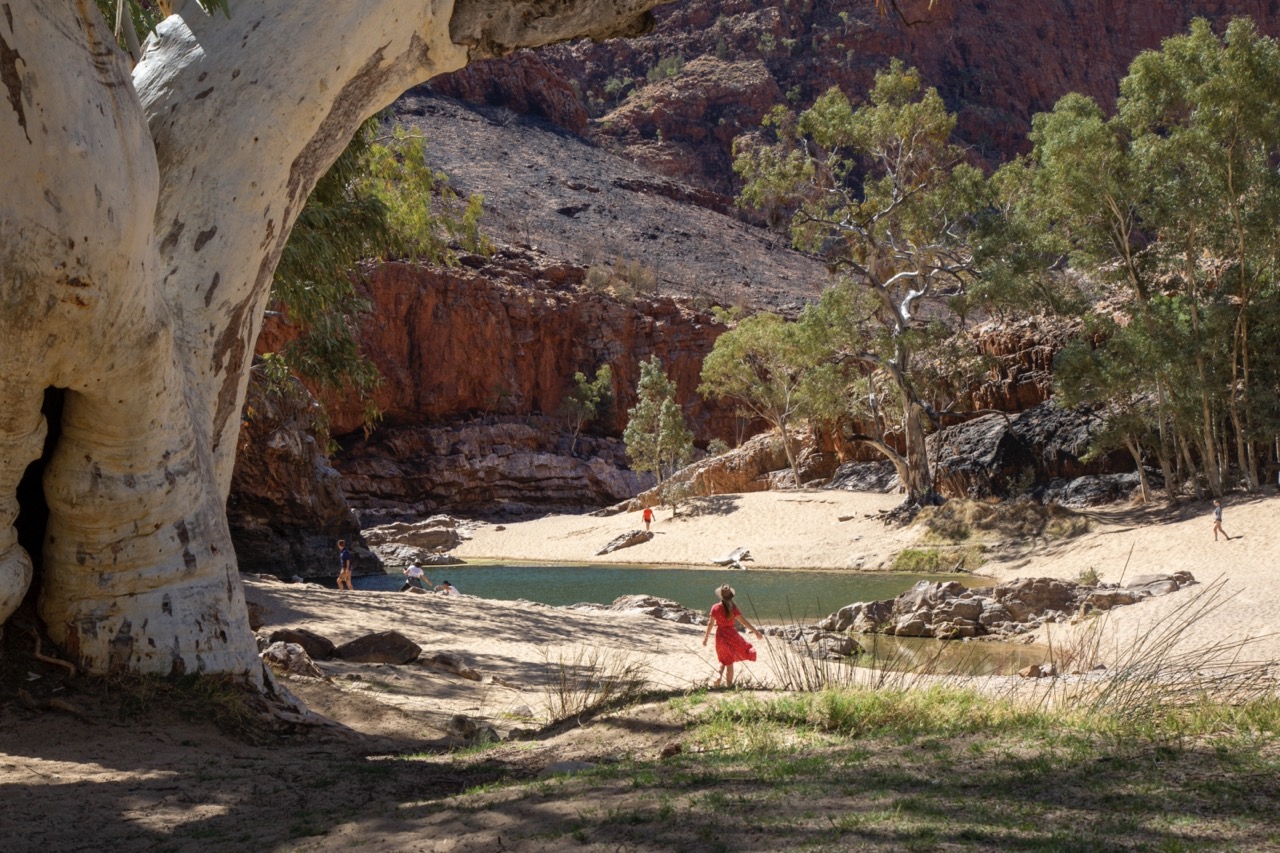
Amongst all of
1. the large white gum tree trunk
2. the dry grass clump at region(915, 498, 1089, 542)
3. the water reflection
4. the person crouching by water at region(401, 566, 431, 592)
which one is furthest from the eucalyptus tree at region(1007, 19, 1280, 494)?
the large white gum tree trunk

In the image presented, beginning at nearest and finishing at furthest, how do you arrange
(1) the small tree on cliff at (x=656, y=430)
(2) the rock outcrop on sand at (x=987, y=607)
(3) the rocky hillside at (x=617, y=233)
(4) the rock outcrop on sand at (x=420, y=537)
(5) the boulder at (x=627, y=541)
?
(2) the rock outcrop on sand at (x=987, y=607), (5) the boulder at (x=627, y=541), (4) the rock outcrop on sand at (x=420, y=537), (1) the small tree on cliff at (x=656, y=430), (3) the rocky hillside at (x=617, y=233)

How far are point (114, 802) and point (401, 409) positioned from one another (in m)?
47.3

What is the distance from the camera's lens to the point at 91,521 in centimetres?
428

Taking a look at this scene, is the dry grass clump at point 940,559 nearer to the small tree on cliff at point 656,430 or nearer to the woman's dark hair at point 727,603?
the woman's dark hair at point 727,603

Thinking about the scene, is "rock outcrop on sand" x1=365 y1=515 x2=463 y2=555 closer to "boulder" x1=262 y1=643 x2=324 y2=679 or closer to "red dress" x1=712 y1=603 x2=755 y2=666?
"red dress" x1=712 y1=603 x2=755 y2=666

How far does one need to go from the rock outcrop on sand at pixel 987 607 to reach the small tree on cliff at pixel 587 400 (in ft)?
120

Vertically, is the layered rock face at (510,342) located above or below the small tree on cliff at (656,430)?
above

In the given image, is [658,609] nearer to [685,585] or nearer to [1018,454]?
[685,585]

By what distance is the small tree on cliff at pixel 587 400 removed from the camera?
51.5 meters

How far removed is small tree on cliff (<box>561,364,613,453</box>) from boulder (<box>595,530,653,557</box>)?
19577mm

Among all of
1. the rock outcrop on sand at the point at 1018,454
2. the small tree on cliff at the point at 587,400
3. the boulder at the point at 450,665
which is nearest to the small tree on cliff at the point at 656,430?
the small tree on cliff at the point at 587,400

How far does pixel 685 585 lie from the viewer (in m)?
22.0

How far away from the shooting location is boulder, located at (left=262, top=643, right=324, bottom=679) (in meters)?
6.32

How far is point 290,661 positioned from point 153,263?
3089mm
